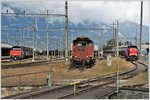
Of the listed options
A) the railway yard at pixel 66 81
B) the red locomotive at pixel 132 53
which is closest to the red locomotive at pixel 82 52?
the railway yard at pixel 66 81

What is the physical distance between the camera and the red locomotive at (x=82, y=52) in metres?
42.5

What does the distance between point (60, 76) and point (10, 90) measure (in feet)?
43.7

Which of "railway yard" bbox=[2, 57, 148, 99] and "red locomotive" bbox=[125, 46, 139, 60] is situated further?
"red locomotive" bbox=[125, 46, 139, 60]

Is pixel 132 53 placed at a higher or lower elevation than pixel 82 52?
lower

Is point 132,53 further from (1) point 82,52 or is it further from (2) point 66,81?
(2) point 66,81

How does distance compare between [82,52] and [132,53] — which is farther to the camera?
[132,53]

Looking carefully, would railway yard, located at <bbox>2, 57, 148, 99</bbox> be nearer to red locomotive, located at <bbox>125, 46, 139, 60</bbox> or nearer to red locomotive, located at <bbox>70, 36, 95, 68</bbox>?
red locomotive, located at <bbox>70, 36, 95, 68</bbox>

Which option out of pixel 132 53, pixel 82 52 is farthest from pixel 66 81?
pixel 132 53

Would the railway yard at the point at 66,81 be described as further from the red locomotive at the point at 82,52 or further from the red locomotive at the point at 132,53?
the red locomotive at the point at 132,53

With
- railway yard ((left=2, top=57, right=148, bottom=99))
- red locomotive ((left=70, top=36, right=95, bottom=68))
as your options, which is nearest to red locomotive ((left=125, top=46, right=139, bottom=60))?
railway yard ((left=2, top=57, right=148, bottom=99))

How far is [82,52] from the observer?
42.8m

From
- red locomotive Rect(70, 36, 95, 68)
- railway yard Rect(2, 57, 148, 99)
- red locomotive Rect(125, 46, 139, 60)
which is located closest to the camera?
railway yard Rect(2, 57, 148, 99)

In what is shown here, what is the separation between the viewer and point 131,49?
6031 centimetres

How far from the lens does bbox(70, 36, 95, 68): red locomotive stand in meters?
42.5
